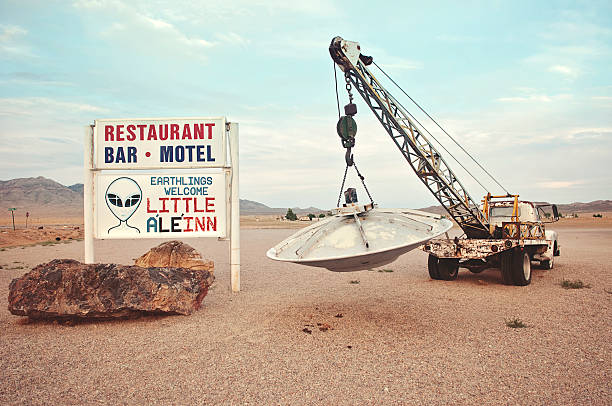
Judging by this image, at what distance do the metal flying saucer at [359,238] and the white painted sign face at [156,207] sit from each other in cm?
394

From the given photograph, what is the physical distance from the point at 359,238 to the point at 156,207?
6575mm

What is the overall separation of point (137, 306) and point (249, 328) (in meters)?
2.14

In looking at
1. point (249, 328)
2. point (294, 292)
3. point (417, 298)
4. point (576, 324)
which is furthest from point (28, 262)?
point (576, 324)

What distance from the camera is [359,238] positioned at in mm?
7438

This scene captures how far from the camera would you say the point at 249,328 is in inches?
314

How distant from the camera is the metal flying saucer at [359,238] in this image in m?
6.86

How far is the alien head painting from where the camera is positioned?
11.8m

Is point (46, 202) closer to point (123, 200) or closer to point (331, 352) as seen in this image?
point (123, 200)

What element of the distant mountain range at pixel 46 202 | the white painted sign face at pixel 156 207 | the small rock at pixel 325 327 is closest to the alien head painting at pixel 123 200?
the white painted sign face at pixel 156 207

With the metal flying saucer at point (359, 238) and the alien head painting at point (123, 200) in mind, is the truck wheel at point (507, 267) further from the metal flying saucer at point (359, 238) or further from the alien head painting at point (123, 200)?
the alien head painting at point (123, 200)

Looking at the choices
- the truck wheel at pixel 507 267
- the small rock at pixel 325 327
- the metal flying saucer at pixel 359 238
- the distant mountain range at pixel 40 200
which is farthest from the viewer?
the distant mountain range at pixel 40 200

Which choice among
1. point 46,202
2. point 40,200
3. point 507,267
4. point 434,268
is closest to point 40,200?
point 40,200

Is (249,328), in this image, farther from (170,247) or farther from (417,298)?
(170,247)

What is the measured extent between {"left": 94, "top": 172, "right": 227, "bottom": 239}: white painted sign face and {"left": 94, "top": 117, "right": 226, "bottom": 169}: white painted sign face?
36 centimetres
